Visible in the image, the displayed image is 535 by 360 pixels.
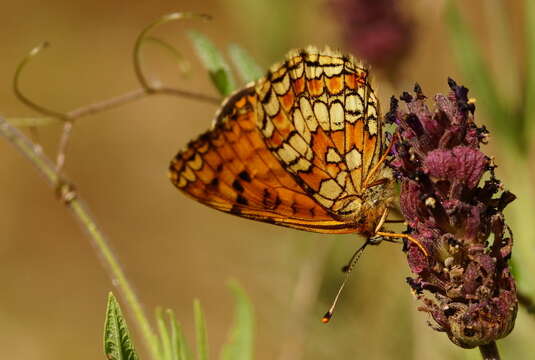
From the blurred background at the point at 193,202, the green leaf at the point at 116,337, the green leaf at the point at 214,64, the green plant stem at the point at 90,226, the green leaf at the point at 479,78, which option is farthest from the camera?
the blurred background at the point at 193,202

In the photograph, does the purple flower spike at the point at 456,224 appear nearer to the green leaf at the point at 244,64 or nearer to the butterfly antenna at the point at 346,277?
the butterfly antenna at the point at 346,277

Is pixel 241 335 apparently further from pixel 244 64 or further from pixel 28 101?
pixel 28 101

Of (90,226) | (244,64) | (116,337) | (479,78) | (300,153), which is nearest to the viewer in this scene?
(116,337)

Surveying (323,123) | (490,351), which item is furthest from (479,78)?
(490,351)

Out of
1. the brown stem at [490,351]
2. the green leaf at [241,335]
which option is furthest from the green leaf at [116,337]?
the brown stem at [490,351]

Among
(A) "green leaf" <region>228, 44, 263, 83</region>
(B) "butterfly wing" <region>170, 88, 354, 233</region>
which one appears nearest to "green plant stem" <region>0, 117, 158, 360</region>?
(B) "butterfly wing" <region>170, 88, 354, 233</region>

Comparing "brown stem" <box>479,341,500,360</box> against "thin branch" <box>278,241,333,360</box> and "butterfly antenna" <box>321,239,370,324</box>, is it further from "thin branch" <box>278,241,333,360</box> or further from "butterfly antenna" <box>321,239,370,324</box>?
"thin branch" <box>278,241,333,360</box>
